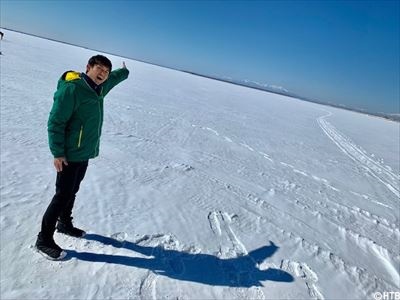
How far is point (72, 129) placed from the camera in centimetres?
258

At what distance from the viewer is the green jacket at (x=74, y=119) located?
2.40 meters

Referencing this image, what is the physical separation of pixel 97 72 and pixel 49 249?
1532 millimetres

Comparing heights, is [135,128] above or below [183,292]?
below

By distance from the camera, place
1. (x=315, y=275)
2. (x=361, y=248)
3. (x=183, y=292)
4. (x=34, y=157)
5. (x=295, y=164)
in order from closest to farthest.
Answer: (x=183, y=292), (x=315, y=275), (x=361, y=248), (x=34, y=157), (x=295, y=164)

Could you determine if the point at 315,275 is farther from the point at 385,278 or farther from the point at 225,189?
the point at 225,189

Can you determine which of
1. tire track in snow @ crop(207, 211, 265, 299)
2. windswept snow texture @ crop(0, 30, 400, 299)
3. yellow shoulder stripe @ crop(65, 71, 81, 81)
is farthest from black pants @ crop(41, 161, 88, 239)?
tire track in snow @ crop(207, 211, 265, 299)

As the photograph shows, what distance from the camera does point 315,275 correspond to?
11.0ft

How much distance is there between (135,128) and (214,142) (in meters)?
2.06

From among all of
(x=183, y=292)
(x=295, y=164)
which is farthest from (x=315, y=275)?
(x=295, y=164)

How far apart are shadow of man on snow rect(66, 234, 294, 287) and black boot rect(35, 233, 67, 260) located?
0.34 feet

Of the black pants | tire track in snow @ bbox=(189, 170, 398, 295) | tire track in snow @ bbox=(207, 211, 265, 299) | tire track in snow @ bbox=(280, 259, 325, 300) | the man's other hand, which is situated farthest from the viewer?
tire track in snow @ bbox=(189, 170, 398, 295)

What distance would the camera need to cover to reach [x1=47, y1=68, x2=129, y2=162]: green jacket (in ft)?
7.88

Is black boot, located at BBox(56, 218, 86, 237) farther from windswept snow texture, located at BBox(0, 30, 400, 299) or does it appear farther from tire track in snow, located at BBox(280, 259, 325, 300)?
tire track in snow, located at BBox(280, 259, 325, 300)

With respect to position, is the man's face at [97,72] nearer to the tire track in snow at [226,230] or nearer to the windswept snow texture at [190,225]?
the windswept snow texture at [190,225]
